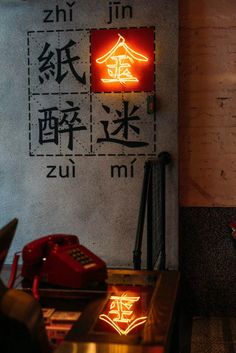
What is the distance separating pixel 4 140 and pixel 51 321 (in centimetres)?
378

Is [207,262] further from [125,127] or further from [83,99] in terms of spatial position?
[83,99]

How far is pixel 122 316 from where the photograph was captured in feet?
5.61

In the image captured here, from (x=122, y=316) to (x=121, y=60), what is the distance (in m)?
3.63

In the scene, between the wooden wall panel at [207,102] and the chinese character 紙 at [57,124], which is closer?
the wooden wall panel at [207,102]

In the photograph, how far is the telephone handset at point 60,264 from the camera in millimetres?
1900

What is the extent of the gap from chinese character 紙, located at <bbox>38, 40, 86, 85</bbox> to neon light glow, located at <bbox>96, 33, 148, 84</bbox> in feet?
0.86

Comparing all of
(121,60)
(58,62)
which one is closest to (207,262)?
(121,60)

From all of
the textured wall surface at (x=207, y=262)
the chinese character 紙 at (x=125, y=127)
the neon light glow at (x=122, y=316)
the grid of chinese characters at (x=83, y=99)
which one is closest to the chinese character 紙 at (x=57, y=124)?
the grid of chinese characters at (x=83, y=99)

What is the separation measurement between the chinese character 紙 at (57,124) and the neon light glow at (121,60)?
466 mm

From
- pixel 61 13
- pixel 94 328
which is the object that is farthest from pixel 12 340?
pixel 61 13

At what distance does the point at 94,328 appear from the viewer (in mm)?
1571

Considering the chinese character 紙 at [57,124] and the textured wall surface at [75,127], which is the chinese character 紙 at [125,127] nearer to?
the textured wall surface at [75,127]

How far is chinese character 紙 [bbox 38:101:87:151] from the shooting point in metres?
5.18

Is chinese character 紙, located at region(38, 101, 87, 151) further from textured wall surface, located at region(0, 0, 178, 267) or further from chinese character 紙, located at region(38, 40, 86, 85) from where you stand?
chinese character 紙, located at region(38, 40, 86, 85)
